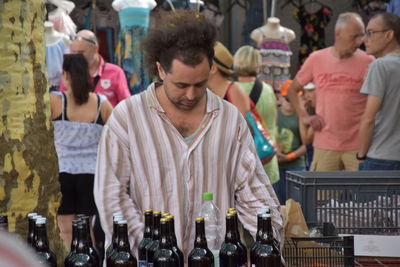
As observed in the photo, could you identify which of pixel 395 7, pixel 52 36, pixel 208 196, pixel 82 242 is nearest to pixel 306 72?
pixel 395 7

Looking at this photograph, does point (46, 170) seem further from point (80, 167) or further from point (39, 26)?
point (80, 167)

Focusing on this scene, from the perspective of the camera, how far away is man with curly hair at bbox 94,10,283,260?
9.75 feet

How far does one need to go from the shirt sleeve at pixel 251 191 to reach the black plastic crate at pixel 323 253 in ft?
0.48

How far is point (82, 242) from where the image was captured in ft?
7.46

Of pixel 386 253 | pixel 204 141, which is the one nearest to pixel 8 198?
pixel 204 141

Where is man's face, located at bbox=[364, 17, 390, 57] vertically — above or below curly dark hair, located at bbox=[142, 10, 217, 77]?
above

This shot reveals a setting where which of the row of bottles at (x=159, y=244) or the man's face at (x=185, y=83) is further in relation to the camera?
the man's face at (x=185, y=83)

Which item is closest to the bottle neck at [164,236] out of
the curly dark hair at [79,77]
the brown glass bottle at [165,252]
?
the brown glass bottle at [165,252]

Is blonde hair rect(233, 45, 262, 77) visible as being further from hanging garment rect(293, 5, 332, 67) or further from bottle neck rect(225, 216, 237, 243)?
bottle neck rect(225, 216, 237, 243)

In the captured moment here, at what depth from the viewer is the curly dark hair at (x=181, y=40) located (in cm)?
298

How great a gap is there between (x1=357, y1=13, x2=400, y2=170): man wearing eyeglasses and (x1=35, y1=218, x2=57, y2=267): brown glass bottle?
10.3 ft

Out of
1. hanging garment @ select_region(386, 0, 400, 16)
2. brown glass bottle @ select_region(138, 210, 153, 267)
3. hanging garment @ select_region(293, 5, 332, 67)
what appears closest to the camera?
brown glass bottle @ select_region(138, 210, 153, 267)

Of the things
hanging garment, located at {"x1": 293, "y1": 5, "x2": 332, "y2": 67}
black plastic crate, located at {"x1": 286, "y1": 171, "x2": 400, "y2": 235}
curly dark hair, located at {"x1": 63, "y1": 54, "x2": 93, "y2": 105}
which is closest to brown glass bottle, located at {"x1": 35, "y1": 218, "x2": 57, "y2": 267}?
black plastic crate, located at {"x1": 286, "y1": 171, "x2": 400, "y2": 235}

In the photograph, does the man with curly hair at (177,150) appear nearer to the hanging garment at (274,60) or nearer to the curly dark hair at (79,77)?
the curly dark hair at (79,77)
